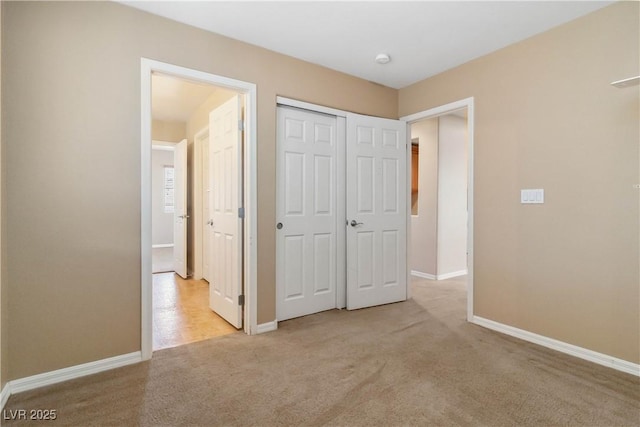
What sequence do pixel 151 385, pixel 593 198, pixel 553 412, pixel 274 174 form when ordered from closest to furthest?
pixel 553 412 → pixel 151 385 → pixel 593 198 → pixel 274 174

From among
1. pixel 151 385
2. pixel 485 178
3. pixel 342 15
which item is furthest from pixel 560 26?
pixel 151 385

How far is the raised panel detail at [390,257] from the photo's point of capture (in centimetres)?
368

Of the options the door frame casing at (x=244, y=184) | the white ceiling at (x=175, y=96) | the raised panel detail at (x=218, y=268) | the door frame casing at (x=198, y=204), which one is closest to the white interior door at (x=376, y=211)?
the door frame casing at (x=244, y=184)

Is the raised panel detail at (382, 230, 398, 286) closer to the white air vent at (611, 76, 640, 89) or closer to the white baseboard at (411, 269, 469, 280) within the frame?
the white baseboard at (411, 269, 469, 280)

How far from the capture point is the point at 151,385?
2.00 m

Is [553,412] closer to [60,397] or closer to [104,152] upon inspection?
[60,397]

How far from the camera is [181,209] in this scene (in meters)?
5.16

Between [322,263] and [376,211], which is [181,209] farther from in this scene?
[376,211]

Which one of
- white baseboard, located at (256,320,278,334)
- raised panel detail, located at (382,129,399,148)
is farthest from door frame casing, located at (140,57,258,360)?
raised panel detail, located at (382,129,399,148)

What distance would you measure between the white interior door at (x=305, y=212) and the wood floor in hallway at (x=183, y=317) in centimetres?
65

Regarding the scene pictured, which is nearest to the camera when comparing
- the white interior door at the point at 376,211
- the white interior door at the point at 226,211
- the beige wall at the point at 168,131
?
the white interior door at the point at 226,211

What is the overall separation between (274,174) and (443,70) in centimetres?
201

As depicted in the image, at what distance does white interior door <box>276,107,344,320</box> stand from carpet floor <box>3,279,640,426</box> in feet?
1.74

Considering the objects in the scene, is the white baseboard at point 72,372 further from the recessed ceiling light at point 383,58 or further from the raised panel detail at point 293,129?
the recessed ceiling light at point 383,58
